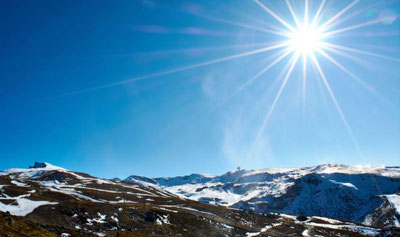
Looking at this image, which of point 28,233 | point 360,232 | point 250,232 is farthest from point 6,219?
point 360,232

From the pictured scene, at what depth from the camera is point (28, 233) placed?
28.5m

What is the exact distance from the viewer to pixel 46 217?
50750mm

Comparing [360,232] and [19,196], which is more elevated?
[19,196]

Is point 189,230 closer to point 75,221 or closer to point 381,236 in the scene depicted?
point 75,221

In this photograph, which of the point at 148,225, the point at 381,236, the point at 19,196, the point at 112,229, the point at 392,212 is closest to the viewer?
the point at 112,229

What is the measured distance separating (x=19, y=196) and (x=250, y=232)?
69.6m

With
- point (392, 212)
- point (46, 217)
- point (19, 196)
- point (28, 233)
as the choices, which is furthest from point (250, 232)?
point (392, 212)

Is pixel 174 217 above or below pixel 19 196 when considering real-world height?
below

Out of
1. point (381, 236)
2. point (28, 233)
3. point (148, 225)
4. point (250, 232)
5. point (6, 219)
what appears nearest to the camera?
point (28, 233)

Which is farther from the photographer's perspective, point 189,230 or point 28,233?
point 189,230

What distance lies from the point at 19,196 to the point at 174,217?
45.5m

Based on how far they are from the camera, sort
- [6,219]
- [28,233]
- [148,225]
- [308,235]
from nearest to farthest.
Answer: [28,233]
[6,219]
[148,225]
[308,235]

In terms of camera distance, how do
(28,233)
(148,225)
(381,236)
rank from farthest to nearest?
(381,236)
(148,225)
(28,233)

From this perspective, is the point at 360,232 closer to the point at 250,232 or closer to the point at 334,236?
the point at 334,236
